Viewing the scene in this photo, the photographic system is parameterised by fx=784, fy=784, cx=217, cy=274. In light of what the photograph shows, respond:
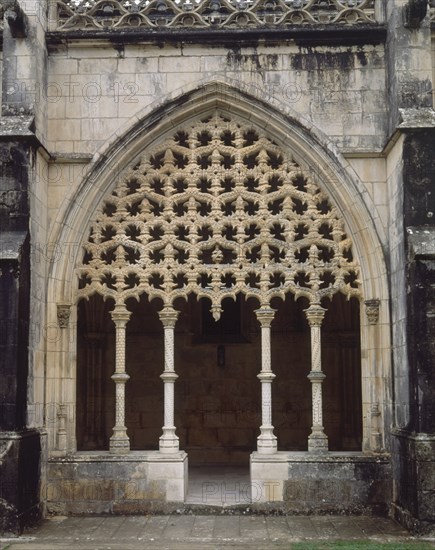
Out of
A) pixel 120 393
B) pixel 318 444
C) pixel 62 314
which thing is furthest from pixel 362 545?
pixel 62 314

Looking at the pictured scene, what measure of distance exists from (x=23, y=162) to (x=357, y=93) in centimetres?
398

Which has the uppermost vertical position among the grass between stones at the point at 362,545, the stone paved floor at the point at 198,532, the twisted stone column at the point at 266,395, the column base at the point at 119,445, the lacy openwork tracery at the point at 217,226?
the lacy openwork tracery at the point at 217,226

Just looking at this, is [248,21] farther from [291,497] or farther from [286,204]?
[291,497]

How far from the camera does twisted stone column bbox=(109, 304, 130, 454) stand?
9.15 metres

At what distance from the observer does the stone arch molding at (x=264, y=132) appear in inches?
362

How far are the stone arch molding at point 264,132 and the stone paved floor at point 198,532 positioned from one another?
101 inches

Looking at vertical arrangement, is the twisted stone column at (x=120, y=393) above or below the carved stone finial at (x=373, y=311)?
below

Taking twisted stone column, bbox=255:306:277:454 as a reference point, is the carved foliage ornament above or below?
above

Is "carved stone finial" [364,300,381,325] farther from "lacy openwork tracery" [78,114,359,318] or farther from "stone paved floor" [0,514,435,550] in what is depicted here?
"stone paved floor" [0,514,435,550]

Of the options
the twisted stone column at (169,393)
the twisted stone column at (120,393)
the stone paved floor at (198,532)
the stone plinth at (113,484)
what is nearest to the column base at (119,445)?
the twisted stone column at (120,393)

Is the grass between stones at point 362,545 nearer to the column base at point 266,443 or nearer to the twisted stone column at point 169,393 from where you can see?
the column base at point 266,443

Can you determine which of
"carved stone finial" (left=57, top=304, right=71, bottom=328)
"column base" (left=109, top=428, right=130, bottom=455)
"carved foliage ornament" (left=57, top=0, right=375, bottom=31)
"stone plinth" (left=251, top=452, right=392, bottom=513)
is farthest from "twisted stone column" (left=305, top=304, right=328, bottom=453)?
"carved foliage ornament" (left=57, top=0, right=375, bottom=31)

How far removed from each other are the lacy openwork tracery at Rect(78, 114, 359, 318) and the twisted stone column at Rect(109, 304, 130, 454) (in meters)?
0.23

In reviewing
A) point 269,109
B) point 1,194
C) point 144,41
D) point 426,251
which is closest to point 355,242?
point 426,251
